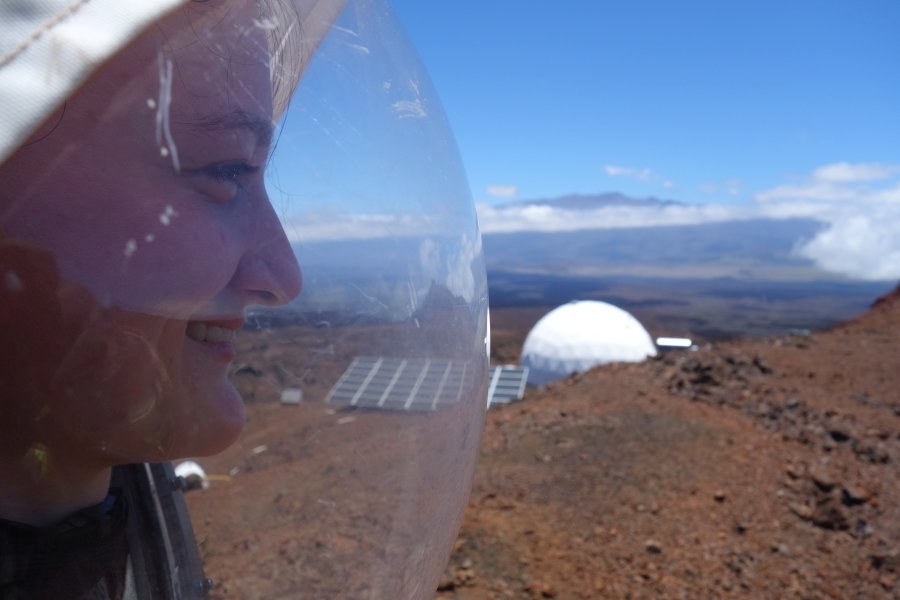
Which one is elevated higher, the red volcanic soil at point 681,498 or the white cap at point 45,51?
the white cap at point 45,51

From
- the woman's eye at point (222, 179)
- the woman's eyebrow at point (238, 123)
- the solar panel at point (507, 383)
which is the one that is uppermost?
the woman's eyebrow at point (238, 123)

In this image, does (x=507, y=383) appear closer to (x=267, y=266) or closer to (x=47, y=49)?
(x=267, y=266)

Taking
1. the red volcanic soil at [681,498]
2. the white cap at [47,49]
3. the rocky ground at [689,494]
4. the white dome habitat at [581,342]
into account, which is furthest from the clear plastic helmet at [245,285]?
the white dome habitat at [581,342]

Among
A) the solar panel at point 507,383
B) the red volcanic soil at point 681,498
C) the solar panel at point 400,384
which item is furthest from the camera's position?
the solar panel at point 507,383

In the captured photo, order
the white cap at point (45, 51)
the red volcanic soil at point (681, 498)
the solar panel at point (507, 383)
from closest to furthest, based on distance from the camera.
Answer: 1. the white cap at point (45, 51)
2. the red volcanic soil at point (681, 498)
3. the solar panel at point (507, 383)

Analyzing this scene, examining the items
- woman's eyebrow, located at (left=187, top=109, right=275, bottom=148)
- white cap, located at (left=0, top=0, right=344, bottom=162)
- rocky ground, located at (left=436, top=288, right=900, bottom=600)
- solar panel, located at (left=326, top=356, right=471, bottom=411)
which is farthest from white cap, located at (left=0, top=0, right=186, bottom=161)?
rocky ground, located at (left=436, top=288, right=900, bottom=600)

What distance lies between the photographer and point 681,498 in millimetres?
4578

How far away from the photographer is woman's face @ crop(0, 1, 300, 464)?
2.97ft

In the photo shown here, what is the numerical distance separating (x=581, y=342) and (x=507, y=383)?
5.89 ft

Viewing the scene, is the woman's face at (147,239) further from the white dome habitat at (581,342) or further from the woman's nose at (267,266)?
the white dome habitat at (581,342)

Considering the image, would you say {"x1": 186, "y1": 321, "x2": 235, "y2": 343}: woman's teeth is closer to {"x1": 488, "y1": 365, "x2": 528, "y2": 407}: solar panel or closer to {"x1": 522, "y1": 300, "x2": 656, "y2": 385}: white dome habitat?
{"x1": 488, "y1": 365, "x2": 528, "y2": 407}: solar panel

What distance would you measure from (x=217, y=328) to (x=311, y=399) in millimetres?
202

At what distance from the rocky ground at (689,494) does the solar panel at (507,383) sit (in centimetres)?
604

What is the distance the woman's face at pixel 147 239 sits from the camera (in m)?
0.90
